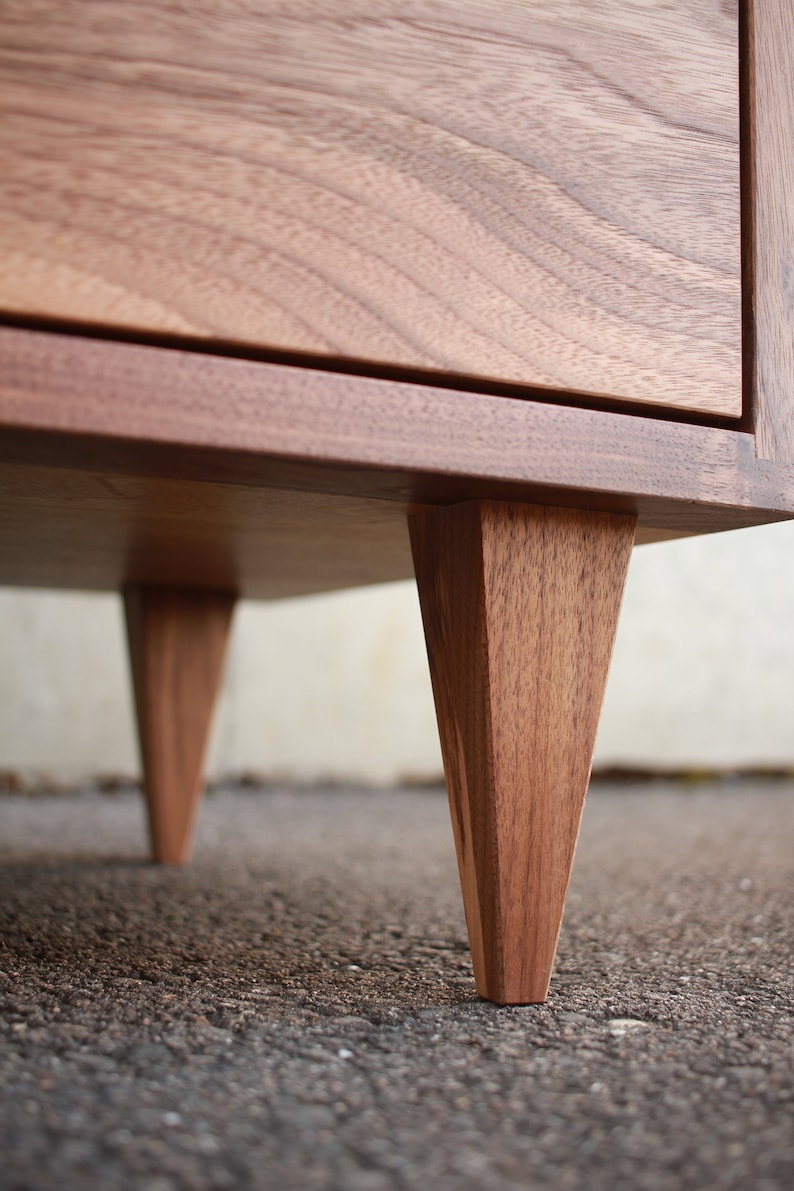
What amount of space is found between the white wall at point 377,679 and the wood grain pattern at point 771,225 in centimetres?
149

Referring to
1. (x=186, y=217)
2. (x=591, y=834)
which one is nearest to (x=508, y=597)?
(x=186, y=217)

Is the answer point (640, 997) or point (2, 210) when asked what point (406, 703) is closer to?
point (640, 997)

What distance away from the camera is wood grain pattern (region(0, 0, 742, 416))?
410mm

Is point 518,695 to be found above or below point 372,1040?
above

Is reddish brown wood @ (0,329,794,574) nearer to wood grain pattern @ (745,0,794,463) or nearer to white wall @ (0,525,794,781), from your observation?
wood grain pattern @ (745,0,794,463)

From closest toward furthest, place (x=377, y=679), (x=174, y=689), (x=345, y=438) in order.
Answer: (x=345, y=438) → (x=174, y=689) → (x=377, y=679)

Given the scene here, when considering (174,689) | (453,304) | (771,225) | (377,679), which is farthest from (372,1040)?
(377,679)

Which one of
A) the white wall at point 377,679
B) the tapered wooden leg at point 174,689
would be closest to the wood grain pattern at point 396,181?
the tapered wooden leg at point 174,689

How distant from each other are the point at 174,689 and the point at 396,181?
0.67 m

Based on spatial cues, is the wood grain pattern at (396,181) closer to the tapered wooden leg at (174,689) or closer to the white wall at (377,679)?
the tapered wooden leg at (174,689)

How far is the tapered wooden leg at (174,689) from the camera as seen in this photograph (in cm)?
102

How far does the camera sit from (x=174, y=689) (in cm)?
103

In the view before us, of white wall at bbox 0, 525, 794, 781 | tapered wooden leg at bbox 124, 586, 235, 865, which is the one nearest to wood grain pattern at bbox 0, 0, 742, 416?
tapered wooden leg at bbox 124, 586, 235, 865

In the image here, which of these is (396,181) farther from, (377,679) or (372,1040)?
(377,679)
